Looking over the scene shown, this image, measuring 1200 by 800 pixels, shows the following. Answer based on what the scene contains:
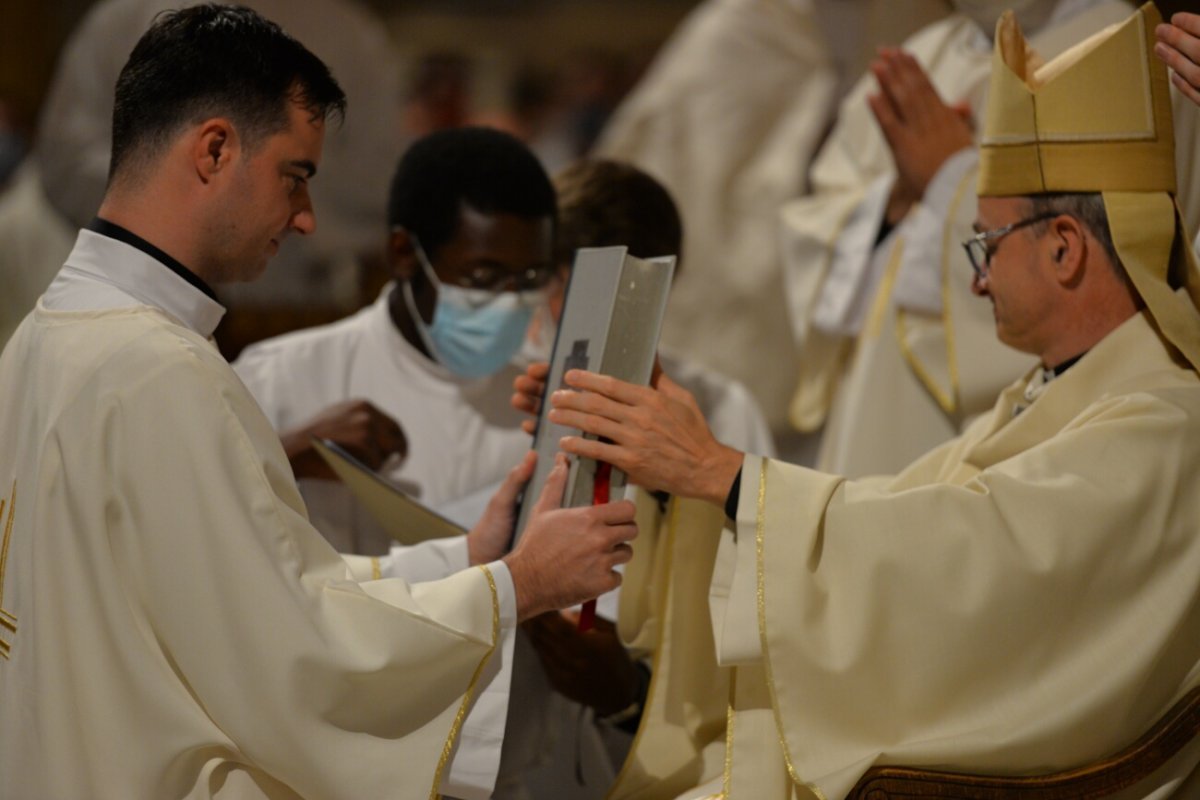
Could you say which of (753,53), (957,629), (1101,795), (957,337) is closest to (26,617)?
(957,629)

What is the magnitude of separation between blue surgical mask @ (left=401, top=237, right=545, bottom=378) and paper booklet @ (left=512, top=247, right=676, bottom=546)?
0.84 m

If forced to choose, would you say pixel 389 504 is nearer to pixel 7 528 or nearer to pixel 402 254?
pixel 402 254

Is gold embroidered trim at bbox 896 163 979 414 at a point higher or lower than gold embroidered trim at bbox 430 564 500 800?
higher

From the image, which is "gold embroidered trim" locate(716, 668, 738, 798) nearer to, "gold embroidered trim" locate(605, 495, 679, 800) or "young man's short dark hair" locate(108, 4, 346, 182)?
"gold embroidered trim" locate(605, 495, 679, 800)

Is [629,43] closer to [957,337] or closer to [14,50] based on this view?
[14,50]

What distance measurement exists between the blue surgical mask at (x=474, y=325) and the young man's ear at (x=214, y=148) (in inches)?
51.9

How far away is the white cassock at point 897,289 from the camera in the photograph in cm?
446

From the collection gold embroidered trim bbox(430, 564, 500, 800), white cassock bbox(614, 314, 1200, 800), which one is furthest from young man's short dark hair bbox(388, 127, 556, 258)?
gold embroidered trim bbox(430, 564, 500, 800)

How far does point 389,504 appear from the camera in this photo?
366 cm

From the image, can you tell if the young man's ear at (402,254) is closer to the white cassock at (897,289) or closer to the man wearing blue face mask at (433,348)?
the man wearing blue face mask at (433,348)

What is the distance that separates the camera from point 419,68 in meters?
14.3

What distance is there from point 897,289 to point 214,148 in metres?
2.49

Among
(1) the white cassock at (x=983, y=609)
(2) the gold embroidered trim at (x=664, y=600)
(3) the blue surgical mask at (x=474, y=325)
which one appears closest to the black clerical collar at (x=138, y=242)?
(1) the white cassock at (x=983, y=609)

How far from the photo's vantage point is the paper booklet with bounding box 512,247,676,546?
9.89ft
